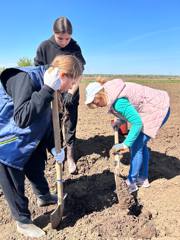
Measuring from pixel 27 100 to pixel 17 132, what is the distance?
360mm

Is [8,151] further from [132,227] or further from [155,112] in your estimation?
[155,112]

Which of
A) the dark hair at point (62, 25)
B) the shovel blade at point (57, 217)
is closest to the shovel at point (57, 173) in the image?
the shovel blade at point (57, 217)

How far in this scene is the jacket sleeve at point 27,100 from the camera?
2.90 m

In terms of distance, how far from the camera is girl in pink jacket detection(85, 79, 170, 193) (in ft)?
12.7

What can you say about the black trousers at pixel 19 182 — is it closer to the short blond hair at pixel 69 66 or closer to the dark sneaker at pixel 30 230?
the dark sneaker at pixel 30 230

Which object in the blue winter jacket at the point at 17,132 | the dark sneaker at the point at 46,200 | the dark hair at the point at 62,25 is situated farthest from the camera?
the dark hair at the point at 62,25

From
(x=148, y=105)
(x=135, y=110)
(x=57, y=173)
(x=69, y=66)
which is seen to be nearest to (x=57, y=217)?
(x=57, y=173)

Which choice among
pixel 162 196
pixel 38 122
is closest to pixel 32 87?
pixel 38 122

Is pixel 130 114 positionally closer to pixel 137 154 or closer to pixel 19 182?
pixel 137 154

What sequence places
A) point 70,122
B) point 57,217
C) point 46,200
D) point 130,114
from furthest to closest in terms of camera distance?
1. point 70,122
2. point 46,200
3. point 130,114
4. point 57,217

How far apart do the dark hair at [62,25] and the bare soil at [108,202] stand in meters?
1.77

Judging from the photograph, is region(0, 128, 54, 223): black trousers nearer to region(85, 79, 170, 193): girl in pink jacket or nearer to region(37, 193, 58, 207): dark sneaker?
region(37, 193, 58, 207): dark sneaker

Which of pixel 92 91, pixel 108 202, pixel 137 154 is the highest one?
pixel 92 91

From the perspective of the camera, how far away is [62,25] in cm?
425
